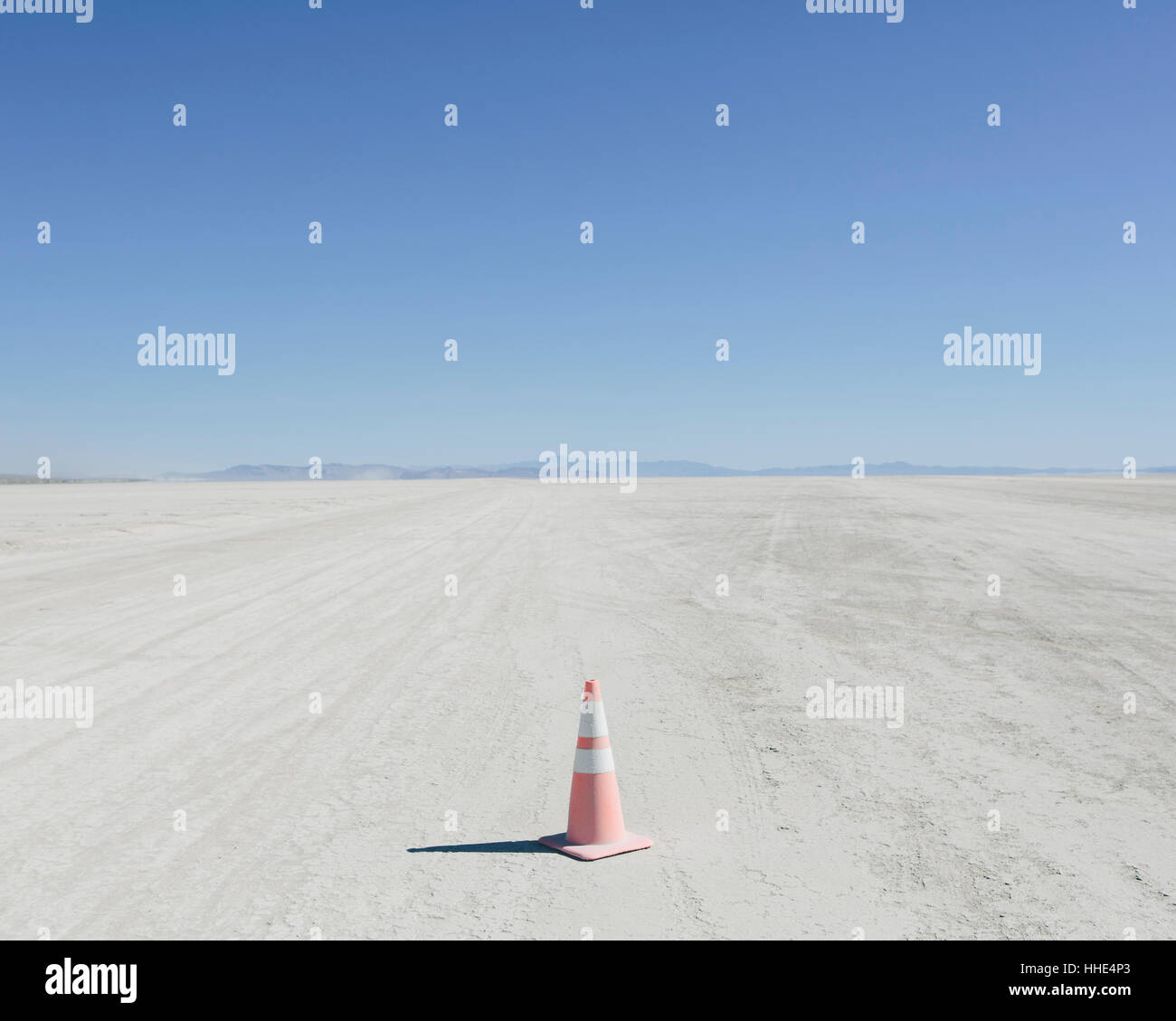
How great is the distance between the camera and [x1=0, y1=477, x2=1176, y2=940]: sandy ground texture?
3775 mm

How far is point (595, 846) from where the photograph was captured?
437cm

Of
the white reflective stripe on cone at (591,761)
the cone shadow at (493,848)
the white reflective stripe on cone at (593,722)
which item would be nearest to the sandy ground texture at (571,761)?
the cone shadow at (493,848)

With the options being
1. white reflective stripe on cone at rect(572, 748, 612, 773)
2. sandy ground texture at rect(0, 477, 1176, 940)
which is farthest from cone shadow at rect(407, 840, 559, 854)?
white reflective stripe on cone at rect(572, 748, 612, 773)

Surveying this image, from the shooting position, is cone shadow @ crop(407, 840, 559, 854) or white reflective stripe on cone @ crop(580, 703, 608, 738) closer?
cone shadow @ crop(407, 840, 559, 854)

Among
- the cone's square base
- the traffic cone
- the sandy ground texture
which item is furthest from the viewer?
the traffic cone

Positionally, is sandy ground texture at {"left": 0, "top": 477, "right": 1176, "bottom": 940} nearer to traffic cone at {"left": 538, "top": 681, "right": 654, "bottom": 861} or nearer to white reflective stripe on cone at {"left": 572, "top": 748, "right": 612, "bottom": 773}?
traffic cone at {"left": 538, "top": 681, "right": 654, "bottom": 861}

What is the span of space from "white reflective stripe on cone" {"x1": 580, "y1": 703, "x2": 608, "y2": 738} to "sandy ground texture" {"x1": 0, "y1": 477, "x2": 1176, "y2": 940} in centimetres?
56

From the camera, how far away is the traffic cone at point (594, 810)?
4395 mm

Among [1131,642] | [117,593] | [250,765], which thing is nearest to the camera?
[250,765]

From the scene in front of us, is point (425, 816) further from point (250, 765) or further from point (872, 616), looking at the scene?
point (872, 616)

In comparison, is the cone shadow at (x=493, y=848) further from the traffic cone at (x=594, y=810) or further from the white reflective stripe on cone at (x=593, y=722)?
the white reflective stripe on cone at (x=593, y=722)
